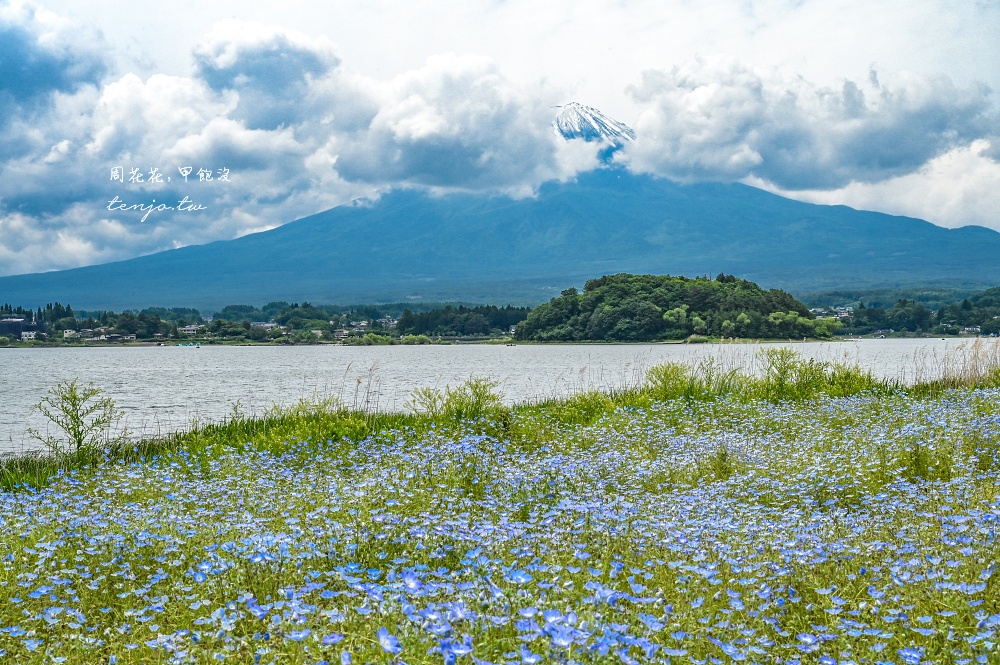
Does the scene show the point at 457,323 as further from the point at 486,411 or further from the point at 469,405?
the point at 486,411

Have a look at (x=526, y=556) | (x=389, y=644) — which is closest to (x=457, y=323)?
(x=526, y=556)

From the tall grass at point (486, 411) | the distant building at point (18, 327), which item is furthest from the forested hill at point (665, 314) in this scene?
the distant building at point (18, 327)

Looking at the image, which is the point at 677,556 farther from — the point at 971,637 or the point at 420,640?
the point at 420,640

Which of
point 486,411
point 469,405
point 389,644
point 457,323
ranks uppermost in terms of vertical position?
point 457,323

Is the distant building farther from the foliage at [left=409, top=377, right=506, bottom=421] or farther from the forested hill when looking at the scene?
the foliage at [left=409, top=377, right=506, bottom=421]

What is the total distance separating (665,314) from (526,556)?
2956 inches

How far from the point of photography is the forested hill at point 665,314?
251ft

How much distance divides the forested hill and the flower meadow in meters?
67.6

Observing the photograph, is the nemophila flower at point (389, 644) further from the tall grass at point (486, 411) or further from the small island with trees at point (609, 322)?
the small island with trees at point (609, 322)

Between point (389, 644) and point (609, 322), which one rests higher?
point (609, 322)

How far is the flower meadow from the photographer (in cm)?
418

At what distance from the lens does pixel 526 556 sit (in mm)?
5754

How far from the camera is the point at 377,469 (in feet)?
31.1

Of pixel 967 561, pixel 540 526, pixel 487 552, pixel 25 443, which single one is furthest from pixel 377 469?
pixel 25 443
